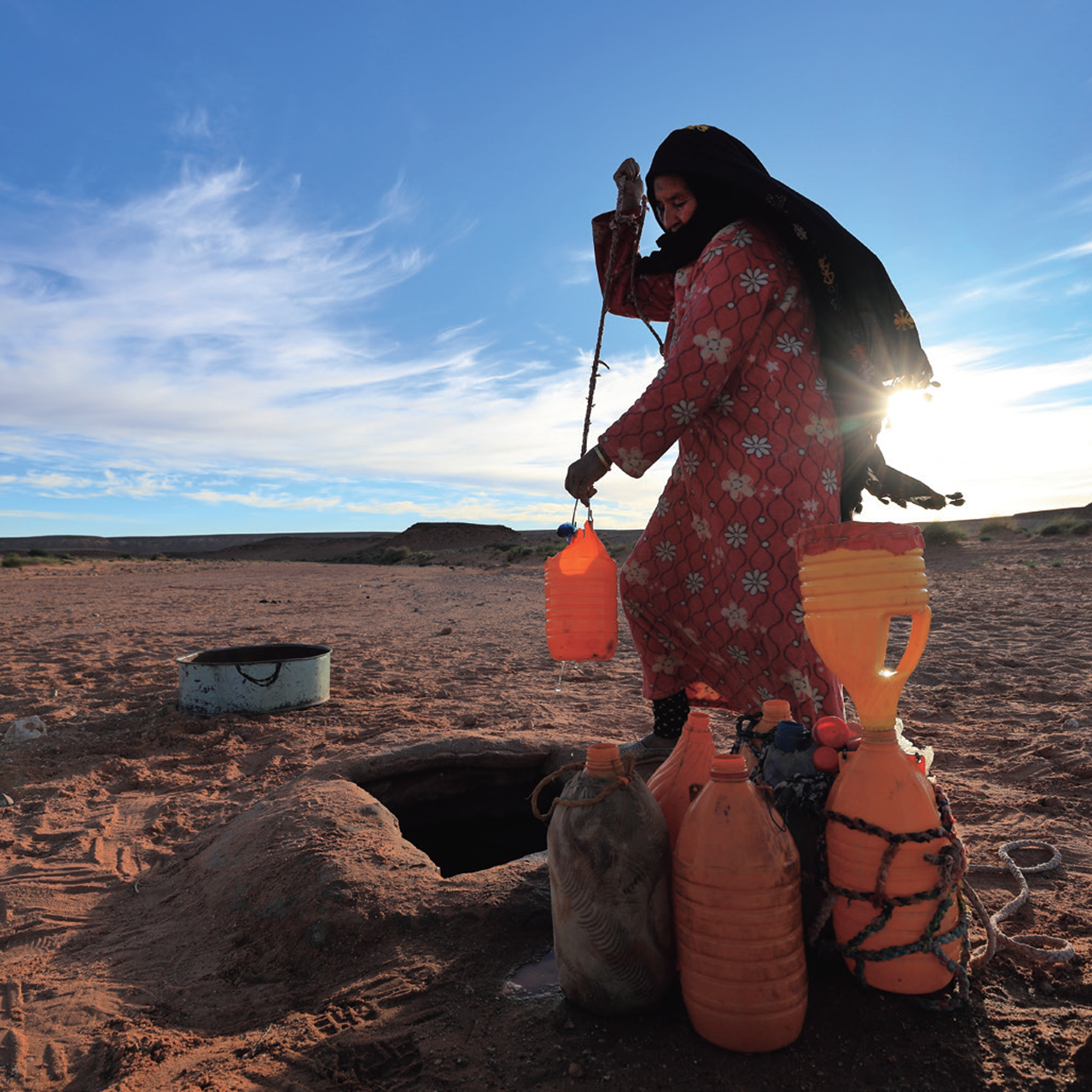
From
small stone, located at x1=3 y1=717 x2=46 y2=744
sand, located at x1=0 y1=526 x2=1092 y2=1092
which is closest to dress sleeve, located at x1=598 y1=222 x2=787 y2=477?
sand, located at x1=0 y1=526 x2=1092 y2=1092

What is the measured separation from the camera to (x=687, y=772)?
5.62 feet

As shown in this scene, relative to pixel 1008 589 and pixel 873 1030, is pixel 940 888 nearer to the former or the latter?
pixel 873 1030

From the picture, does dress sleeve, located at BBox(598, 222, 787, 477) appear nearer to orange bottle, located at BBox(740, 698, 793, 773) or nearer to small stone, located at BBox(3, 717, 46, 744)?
orange bottle, located at BBox(740, 698, 793, 773)

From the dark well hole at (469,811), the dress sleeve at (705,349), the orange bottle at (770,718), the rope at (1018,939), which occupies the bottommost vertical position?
the dark well hole at (469,811)

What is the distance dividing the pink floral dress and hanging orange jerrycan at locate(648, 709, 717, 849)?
2.18ft

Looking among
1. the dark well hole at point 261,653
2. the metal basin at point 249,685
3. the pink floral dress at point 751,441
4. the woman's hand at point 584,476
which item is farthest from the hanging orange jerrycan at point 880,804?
the dark well hole at point 261,653

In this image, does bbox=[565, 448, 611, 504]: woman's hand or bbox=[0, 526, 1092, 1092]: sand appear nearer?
bbox=[0, 526, 1092, 1092]: sand

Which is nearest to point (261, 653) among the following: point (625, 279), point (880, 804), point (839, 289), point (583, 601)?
point (583, 601)

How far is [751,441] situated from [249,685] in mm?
3582

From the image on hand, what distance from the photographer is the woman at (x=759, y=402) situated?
88.7 inches

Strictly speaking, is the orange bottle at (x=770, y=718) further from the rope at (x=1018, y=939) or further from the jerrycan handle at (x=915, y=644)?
the rope at (x=1018, y=939)

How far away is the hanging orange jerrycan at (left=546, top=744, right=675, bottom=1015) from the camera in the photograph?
1.52 m

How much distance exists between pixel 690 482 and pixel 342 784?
1.76 m

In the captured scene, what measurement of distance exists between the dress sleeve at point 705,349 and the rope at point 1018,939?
1.34 metres
